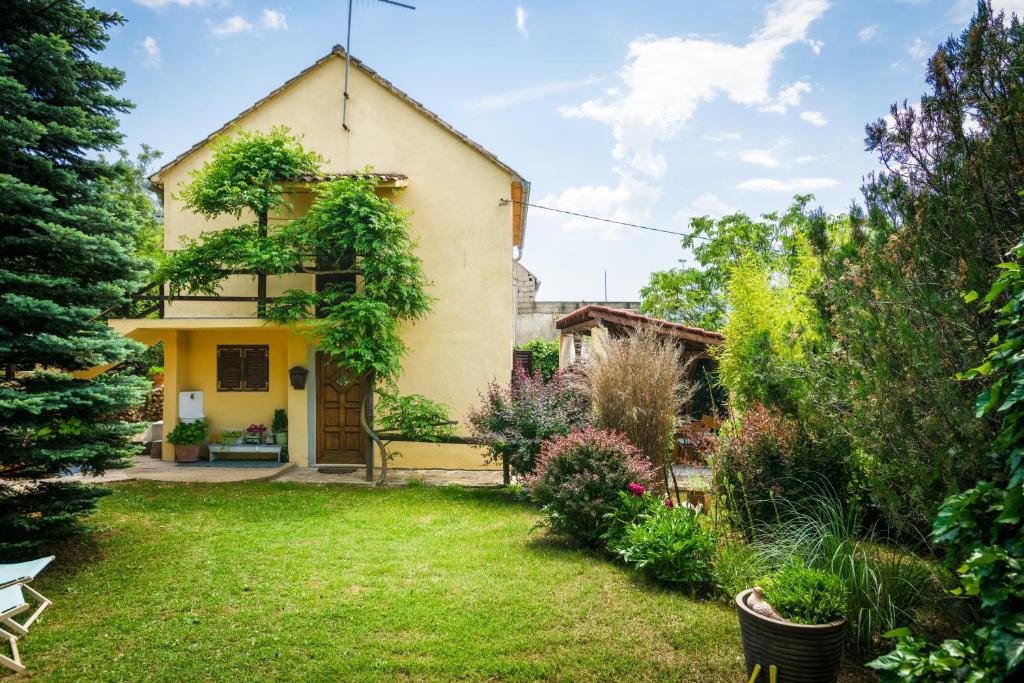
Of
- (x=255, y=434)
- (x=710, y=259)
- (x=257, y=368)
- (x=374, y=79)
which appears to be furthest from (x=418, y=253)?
(x=710, y=259)

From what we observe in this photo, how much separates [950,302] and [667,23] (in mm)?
6415

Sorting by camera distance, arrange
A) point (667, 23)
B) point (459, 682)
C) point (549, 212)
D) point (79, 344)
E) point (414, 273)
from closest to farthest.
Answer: point (459, 682) < point (79, 344) < point (667, 23) < point (414, 273) < point (549, 212)

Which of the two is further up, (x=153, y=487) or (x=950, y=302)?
(x=950, y=302)

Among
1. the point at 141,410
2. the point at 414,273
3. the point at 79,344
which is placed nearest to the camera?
the point at 79,344

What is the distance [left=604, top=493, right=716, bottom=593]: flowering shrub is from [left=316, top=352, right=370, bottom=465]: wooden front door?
7.53 meters

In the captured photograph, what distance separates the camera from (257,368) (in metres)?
12.4

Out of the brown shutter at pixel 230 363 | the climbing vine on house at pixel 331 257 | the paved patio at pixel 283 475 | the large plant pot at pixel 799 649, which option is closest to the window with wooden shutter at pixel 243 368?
the brown shutter at pixel 230 363

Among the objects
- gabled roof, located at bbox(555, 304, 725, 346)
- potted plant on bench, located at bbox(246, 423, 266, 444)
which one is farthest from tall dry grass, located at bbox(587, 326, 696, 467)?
potted plant on bench, located at bbox(246, 423, 266, 444)

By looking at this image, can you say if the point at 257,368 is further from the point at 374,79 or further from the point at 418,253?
the point at 374,79

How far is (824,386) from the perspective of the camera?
14.0 ft

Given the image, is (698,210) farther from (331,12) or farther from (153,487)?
(153,487)

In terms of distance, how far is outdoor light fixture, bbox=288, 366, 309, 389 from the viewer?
449 inches

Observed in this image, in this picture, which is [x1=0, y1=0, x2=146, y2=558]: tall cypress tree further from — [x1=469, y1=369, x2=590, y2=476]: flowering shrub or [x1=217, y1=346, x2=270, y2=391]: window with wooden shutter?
[x1=217, y1=346, x2=270, y2=391]: window with wooden shutter

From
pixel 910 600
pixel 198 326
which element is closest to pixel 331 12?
pixel 198 326
